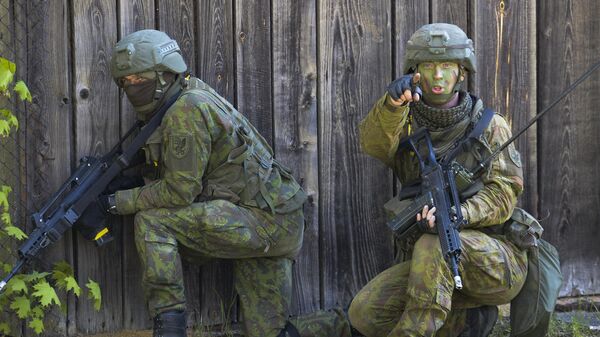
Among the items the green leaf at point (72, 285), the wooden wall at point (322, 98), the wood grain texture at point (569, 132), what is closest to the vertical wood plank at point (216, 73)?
the wooden wall at point (322, 98)

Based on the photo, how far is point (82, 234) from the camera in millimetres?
6543

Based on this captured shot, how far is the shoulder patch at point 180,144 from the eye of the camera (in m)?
6.25

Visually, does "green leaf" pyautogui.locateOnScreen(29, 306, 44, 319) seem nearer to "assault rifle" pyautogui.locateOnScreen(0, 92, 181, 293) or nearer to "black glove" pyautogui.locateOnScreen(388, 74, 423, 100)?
"assault rifle" pyautogui.locateOnScreen(0, 92, 181, 293)

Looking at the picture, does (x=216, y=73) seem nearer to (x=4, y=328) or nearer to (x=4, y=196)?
(x=4, y=196)

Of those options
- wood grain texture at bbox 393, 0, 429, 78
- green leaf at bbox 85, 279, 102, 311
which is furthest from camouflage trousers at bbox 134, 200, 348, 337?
wood grain texture at bbox 393, 0, 429, 78

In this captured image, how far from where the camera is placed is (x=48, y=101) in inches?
258

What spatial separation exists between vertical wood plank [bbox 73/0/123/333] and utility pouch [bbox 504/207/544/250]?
2079mm

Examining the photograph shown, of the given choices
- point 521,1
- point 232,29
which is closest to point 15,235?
point 232,29

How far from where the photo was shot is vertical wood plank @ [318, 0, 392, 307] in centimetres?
694

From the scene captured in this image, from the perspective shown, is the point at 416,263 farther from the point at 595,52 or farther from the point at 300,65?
the point at 595,52

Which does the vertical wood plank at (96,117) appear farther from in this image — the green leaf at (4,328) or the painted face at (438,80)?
the painted face at (438,80)

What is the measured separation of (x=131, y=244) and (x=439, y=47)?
1.96m

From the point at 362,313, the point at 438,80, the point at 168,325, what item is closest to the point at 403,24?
the point at 438,80

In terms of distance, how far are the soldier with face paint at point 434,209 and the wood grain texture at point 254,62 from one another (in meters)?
0.72
